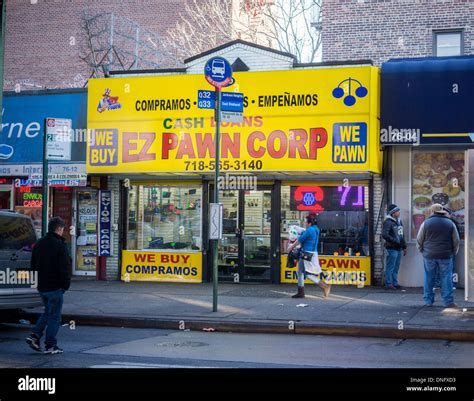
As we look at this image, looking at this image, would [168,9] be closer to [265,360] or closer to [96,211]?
[96,211]

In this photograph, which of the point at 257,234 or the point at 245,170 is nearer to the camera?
the point at 245,170

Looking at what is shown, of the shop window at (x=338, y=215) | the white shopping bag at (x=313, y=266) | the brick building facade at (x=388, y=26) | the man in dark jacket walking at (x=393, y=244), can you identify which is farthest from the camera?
the brick building facade at (x=388, y=26)

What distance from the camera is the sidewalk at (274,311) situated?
37.7ft

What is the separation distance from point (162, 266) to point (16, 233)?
6.31 metres

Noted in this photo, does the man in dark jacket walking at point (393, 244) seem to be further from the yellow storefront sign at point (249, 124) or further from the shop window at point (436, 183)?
the yellow storefront sign at point (249, 124)

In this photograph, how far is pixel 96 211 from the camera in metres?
19.3

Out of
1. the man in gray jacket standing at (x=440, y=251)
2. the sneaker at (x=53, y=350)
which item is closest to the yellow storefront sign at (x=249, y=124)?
the man in gray jacket standing at (x=440, y=251)

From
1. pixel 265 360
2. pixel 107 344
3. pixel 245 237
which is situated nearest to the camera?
pixel 265 360

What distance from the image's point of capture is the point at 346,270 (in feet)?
Answer: 55.6

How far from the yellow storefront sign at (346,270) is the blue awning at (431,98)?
10.3 ft

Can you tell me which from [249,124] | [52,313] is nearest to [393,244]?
[249,124]

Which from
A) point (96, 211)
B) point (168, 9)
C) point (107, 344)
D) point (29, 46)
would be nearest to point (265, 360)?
point (107, 344)

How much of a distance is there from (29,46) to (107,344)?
30.7m

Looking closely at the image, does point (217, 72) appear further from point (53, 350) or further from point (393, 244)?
point (53, 350)
